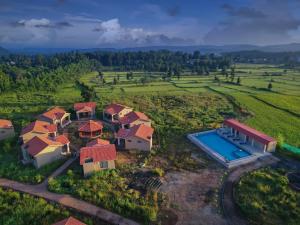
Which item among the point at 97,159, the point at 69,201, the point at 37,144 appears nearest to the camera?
the point at 69,201

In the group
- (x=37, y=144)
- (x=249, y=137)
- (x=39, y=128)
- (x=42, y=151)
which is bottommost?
(x=249, y=137)

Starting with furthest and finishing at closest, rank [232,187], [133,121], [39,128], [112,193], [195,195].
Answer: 1. [133,121]
2. [39,128]
3. [232,187]
4. [195,195]
5. [112,193]

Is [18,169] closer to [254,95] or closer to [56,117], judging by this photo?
[56,117]

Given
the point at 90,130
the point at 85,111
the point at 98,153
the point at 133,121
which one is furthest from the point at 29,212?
the point at 85,111

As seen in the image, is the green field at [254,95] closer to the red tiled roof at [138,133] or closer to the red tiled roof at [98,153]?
the red tiled roof at [138,133]

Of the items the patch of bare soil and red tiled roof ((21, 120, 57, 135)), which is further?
red tiled roof ((21, 120, 57, 135))

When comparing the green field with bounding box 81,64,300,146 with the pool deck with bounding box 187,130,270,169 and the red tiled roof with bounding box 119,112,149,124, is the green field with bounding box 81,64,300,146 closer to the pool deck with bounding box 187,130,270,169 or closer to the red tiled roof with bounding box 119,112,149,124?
the pool deck with bounding box 187,130,270,169

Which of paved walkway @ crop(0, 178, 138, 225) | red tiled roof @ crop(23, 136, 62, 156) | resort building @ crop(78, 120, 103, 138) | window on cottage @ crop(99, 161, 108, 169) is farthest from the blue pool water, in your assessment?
red tiled roof @ crop(23, 136, 62, 156)
